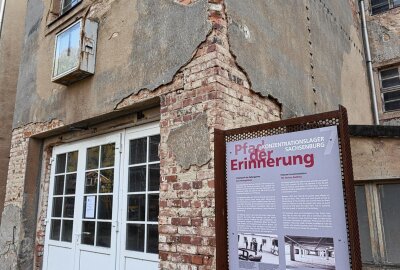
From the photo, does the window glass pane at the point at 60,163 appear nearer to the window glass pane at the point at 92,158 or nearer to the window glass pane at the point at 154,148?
the window glass pane at the point at 92,158

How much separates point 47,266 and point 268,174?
14.3ft

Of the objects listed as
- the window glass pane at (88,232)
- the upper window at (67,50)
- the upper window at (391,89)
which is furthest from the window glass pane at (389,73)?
the window glass pane at (88,232)

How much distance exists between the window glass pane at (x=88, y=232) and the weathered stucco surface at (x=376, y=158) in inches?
129

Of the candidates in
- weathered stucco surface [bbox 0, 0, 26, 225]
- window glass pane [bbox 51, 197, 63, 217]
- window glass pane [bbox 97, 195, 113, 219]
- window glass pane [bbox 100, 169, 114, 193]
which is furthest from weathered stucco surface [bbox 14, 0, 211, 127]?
weathered stucco surface [bbox 0, 0, 26, 225]

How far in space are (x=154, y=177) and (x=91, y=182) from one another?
134 centimetres

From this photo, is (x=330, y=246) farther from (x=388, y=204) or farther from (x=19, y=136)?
(x=19, y=136)

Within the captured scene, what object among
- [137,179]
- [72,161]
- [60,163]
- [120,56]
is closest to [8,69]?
[60,163]

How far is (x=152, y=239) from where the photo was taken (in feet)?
12.4

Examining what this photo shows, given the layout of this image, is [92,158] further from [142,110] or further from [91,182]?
[142,110]

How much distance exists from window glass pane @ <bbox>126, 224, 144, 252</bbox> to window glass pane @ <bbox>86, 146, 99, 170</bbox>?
3.65 ft

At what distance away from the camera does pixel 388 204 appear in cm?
351

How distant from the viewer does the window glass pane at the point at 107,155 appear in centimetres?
452

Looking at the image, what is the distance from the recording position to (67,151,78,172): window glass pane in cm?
517

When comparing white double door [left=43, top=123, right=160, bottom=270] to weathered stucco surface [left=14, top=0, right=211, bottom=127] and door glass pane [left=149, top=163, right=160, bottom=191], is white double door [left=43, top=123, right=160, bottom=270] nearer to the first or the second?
door glass pane [left=149, top=163, right=160, bottom=191]
